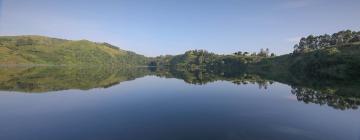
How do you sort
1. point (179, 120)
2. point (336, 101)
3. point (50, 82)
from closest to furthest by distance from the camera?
1. point (179, 120)
2. point (336, 101)
3. point (50, 82)

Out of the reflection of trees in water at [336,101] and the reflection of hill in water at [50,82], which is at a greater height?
the reflection of hill in water at [50,82]

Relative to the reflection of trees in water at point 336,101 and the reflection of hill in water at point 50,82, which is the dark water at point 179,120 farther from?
the reflection of hill in water at point 50,82

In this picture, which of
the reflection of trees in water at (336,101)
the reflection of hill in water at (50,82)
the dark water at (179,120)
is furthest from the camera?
the reflection of hill in water at (50,82)

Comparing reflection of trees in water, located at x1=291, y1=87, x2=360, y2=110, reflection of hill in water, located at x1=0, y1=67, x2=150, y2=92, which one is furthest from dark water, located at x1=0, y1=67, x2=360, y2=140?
reflection of hill in water, located at x1=0, y1=67, x2=150, y2=92

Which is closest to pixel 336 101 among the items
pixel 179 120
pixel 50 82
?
pixel 179 120

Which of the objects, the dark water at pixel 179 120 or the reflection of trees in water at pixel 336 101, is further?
the reflection of trees in water at pixel 336 101

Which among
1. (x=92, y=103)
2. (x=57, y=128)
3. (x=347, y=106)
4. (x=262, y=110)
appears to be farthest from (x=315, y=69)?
(x=57, y=128)

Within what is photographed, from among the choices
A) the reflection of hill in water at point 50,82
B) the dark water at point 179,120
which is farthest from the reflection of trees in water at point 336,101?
the reflection of hill in water at point 50,82

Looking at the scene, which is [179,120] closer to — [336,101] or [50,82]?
[336,101]

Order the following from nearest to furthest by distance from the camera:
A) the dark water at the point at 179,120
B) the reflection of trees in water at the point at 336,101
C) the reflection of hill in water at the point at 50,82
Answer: the dark water at the point at 179,120, the reflection of trees in water at the point at 336,101, the reflection of hill in water at the point at 50,82

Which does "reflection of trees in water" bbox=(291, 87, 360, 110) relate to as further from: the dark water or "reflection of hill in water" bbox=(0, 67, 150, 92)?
"reflection of hill in water" bbox=(0, 67, 150, 92)

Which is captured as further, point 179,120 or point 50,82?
point 50,82

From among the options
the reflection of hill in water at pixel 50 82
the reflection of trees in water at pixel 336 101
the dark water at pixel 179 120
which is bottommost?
the dark water at pixel 179 120

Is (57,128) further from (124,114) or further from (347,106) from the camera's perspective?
(347,106)
